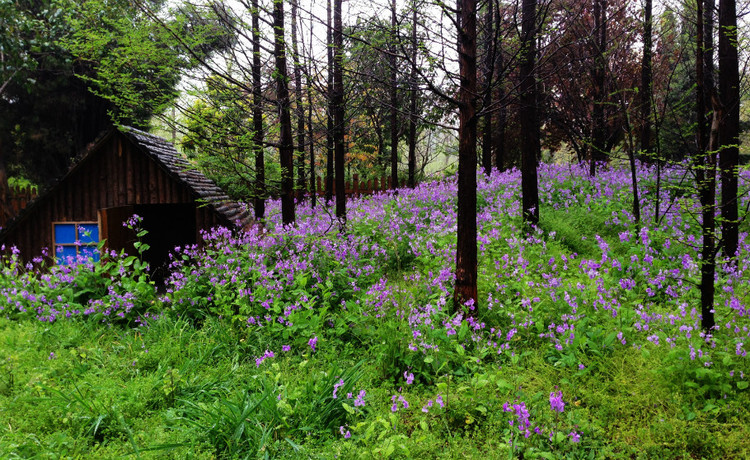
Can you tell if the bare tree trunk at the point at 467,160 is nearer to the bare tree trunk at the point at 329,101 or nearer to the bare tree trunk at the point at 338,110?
the bare tree trunk at the point at 329,101

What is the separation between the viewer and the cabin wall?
8.21 metres

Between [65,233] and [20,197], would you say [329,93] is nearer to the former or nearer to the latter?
[65,233]

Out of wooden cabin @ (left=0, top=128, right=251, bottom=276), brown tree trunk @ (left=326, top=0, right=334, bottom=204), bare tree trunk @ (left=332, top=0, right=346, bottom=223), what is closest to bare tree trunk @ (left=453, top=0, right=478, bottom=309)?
brown tree trunk @ (left=326, top=0, right=334, bottom=204)

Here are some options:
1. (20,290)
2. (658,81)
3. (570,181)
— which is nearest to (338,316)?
(20,290)

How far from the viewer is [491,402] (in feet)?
10.7

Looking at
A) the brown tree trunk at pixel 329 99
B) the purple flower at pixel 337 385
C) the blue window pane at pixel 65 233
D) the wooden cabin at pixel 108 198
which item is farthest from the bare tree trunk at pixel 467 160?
the blue window pane at pixel 65 233

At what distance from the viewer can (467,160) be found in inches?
170

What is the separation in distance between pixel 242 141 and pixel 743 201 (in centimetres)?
945

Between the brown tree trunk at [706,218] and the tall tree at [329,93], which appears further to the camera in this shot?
the tall tree at [329,93]

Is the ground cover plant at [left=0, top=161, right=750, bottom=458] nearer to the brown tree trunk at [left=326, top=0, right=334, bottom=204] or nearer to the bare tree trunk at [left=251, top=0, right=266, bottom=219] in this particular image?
the bare tree trunk at [left=251, top=0, right=266, bottom=219]

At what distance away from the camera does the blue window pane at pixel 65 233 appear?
8.90 m

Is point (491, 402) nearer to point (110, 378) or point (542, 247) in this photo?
point (542, 247)

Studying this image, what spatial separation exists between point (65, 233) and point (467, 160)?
30.4ft

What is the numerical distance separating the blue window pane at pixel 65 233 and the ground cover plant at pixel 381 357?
9.21 feet
